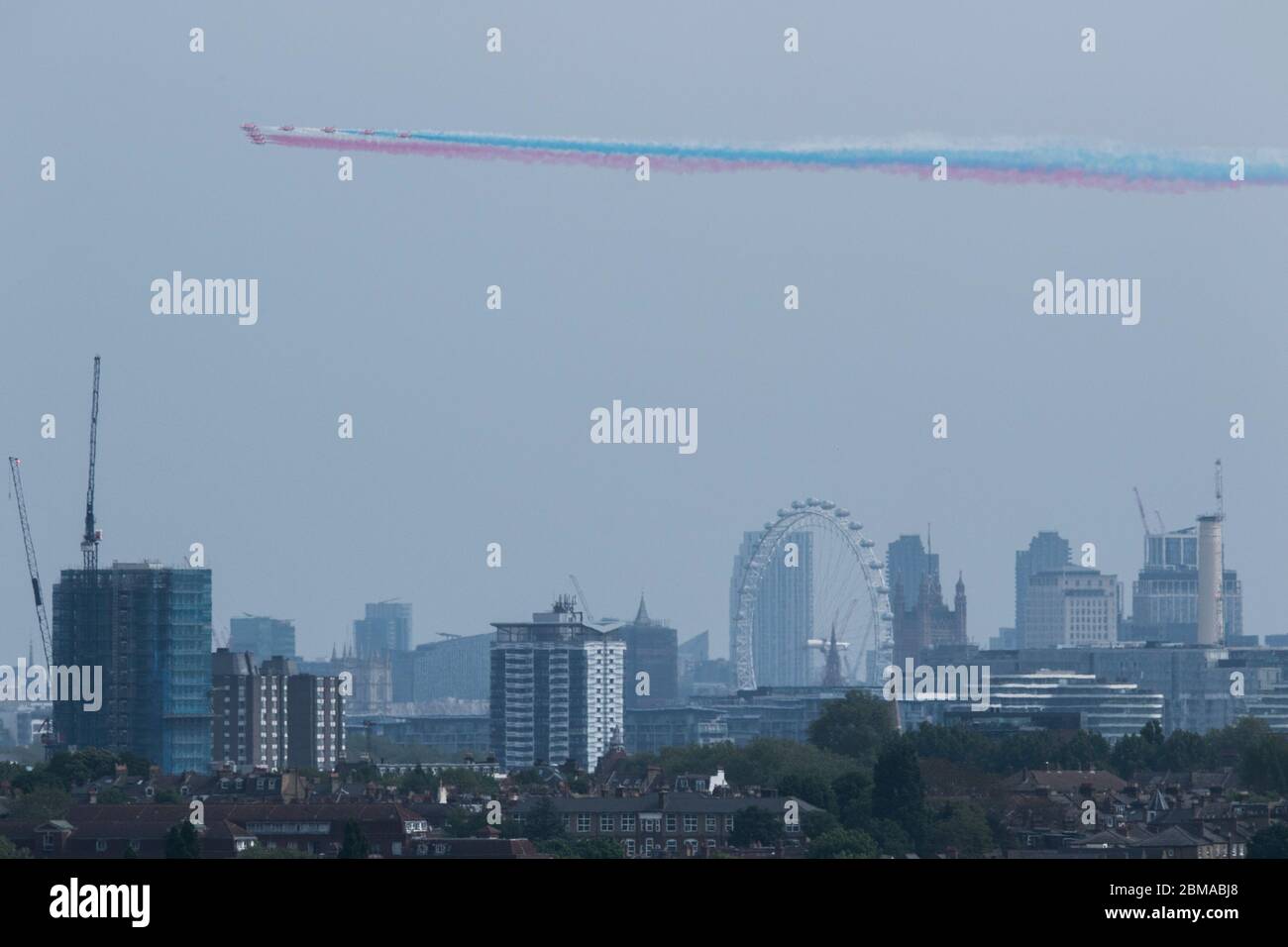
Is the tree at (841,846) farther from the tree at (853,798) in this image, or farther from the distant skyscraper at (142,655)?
the distant skyscraper at (142,655)

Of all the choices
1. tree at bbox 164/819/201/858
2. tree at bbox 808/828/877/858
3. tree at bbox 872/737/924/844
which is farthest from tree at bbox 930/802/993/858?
tree at bbox 164/819/201/858

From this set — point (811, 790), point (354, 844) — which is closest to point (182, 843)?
point (354, 844)

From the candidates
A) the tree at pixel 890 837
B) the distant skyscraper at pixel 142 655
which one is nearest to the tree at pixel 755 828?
the tree at pixel 890 837

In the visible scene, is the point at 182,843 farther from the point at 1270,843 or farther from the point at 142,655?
the point at 142,655

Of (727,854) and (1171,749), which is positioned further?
(1171,749)
